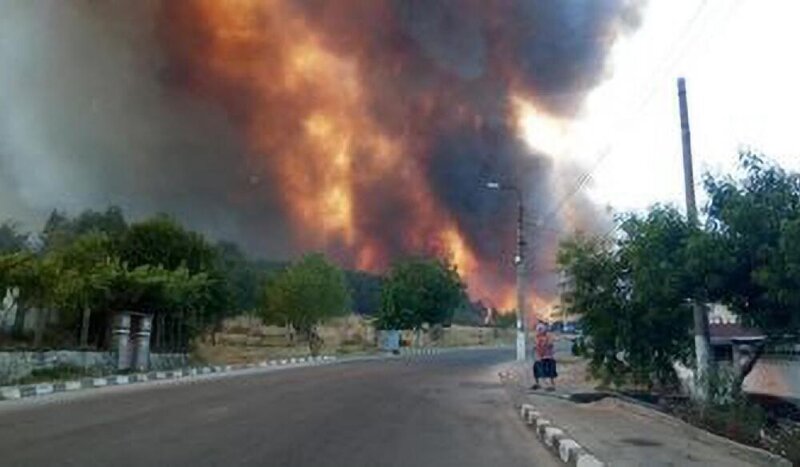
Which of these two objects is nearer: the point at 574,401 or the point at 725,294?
the point at 725,294

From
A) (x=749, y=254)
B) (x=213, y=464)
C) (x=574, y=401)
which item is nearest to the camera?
(x=213, y=464)

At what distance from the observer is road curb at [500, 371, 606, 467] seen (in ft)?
32.1

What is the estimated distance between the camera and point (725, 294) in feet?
51.0

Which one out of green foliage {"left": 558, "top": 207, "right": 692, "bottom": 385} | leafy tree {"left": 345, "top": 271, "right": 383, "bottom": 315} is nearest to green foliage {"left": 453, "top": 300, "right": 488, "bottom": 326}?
leafy tree {"left": 345, "top": 271, "right": 383, "bottom": 315}

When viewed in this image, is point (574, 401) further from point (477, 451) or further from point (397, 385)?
point (477, 451)

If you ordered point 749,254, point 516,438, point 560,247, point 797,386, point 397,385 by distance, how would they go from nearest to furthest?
point 516,438 < point 749,254 < point 797,386 < point 560,247 < point 397,385

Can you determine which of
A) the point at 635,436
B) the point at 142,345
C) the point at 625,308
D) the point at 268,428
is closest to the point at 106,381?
the point at 142,345

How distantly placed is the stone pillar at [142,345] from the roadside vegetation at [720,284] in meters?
17.3

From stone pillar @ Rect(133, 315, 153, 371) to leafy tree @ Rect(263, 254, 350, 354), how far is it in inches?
1205

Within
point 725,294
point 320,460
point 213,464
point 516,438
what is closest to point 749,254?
point 725,294

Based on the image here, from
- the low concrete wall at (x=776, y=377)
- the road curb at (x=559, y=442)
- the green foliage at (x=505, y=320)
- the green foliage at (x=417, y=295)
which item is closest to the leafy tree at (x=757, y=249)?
the low concrete wall at (x=776, y=377)

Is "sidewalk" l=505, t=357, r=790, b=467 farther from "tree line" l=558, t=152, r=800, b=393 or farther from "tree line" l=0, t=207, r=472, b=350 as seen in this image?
"tree line" l=0, t=207, r=472, b=350

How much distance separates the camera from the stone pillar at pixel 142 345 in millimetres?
30391

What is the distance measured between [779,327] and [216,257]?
104 feet
